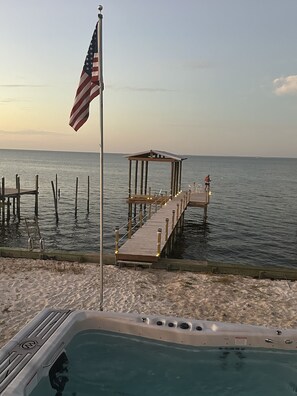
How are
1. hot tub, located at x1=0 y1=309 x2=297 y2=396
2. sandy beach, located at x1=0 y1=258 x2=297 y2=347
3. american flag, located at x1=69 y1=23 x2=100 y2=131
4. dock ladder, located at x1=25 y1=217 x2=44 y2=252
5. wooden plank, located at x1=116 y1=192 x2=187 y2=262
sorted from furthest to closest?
dock ladder, located at x1=25 y1=217 x2=44 y2=252 < wooden plank, located at x1=116 y1=192 x2=187 y2=262 < sandy beach, located at x1=0 y1=258 x2=297 y2=347 < american flag, located at x1=69 y1=23 x2=100 y2=131 < hot tub, located at x1=0 y1=309 x2=297 y2=396

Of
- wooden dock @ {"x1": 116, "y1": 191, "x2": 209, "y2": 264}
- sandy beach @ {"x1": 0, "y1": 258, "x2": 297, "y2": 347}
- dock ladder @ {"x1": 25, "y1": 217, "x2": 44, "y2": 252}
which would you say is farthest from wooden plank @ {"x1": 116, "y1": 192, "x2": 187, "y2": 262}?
dock ladder @ {"x1": 25, "y1": 217, "x2": 44, "y2": 252}

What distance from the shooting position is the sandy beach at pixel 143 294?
10.1m

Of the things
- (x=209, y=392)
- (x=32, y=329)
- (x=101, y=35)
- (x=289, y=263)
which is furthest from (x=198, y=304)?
(x=289, y=263)

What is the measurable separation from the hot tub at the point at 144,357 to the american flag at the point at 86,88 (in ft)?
14.6

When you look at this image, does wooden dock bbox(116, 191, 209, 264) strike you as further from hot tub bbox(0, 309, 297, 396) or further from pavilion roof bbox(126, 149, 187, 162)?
hot tub bbox(0, 309, 297, 396)

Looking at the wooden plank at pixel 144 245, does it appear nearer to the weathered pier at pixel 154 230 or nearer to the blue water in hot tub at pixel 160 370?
the weathered pier at pixel 154 230

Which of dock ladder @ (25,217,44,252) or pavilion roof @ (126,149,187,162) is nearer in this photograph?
dock ladder @ (25,217,44,252)

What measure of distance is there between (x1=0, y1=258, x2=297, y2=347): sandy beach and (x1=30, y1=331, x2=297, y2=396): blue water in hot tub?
6.54 feet

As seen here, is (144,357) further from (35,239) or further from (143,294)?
(35,239)

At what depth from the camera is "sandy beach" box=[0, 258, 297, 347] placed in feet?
33.2

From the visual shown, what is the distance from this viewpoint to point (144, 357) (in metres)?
7.70

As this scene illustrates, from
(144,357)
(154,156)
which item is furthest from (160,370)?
(154,156)

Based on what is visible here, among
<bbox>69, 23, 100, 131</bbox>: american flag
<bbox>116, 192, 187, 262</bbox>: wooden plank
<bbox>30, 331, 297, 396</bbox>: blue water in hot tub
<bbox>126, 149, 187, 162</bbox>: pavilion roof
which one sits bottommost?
<bbox>30, 331, 297, 396</bbox>: blue water in hot tub

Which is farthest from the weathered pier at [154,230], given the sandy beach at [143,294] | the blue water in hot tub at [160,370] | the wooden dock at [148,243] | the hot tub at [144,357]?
the blue water in hot tub at [160,370]
